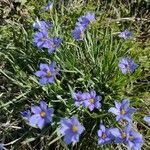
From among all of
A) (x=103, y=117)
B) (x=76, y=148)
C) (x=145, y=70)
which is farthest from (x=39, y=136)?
(x=145, y=70)

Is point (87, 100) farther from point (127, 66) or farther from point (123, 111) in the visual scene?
point (127, 66)

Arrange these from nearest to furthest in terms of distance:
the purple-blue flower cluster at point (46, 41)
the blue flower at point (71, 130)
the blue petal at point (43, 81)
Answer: the blue flower at point (71, 130)
the blue petal at point (43, 81)
the purple-blue flower cluster at point (46, 41)

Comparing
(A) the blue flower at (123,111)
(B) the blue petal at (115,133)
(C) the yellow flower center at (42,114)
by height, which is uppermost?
(C) the yellow flower center at (42,114)

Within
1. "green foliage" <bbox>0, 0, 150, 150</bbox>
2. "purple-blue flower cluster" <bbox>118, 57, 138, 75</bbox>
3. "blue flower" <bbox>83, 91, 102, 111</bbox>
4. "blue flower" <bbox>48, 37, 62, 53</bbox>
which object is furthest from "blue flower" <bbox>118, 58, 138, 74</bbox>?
"blue flower" <bbox>48, 37, 62, 53</bbox>

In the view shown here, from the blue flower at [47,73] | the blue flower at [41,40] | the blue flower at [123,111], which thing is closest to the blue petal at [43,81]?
the blue flower at [47,73]

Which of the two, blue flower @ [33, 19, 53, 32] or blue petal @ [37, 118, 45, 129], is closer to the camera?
blue petal @ [37, 118, 45, 129]

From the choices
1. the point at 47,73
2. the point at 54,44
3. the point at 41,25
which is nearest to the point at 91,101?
the point at 47,73

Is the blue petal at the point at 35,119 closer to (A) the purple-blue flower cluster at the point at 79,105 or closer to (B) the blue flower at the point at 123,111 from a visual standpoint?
(A) the purple-blue flower cluster at the point at 79,105

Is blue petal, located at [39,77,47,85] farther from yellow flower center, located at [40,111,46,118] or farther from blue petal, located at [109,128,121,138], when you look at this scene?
blue petal, located at [109,128,121,138]

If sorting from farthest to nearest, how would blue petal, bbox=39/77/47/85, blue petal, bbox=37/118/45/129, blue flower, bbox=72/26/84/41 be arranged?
blue flower, bbox=72/26/84/41 → blue petal, bbox=39/77/47/85 → blue petal, bbox=37/118/45/129

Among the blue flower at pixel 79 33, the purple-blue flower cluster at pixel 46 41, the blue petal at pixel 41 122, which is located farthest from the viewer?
the blue flower at pixel 79 33

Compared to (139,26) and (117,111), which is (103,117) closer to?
(117,111)
